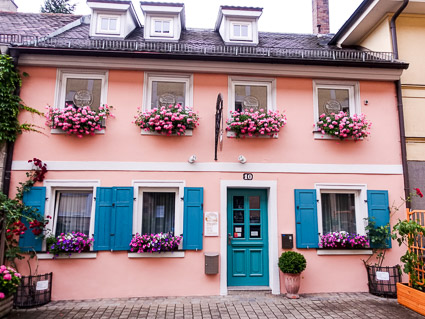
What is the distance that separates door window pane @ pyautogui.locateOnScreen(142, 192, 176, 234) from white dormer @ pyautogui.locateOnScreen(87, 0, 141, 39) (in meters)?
4.40

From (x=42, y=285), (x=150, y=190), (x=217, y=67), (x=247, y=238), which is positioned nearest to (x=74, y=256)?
(x=42, y=285)

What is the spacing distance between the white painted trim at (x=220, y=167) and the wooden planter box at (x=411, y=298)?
2.45 metres

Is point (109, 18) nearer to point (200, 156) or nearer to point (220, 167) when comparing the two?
point (200, 156)

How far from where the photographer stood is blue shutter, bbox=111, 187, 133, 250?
6.27m

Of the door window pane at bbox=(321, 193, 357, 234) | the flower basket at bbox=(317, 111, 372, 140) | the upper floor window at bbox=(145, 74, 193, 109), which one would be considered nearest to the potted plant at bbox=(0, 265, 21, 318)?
the upper floor window at bbox=(145, 74, 193, 109)

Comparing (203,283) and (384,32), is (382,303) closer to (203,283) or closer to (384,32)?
(203,283)

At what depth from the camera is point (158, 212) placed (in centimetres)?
667

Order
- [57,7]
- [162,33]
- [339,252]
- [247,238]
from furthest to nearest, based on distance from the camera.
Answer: [57,7] → [162,33] → [247,238] → [339,252]

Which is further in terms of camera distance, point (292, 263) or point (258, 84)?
point (258, 84)

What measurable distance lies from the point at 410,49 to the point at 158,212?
23.8 ft

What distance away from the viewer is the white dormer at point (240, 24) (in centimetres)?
831

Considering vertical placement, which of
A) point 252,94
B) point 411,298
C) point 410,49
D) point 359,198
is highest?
point 410,49

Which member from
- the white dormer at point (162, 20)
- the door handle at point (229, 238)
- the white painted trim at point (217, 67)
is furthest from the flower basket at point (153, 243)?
the white dormer at point (162, 20)

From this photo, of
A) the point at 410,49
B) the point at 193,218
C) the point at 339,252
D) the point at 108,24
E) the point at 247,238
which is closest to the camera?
the point at 193,218
